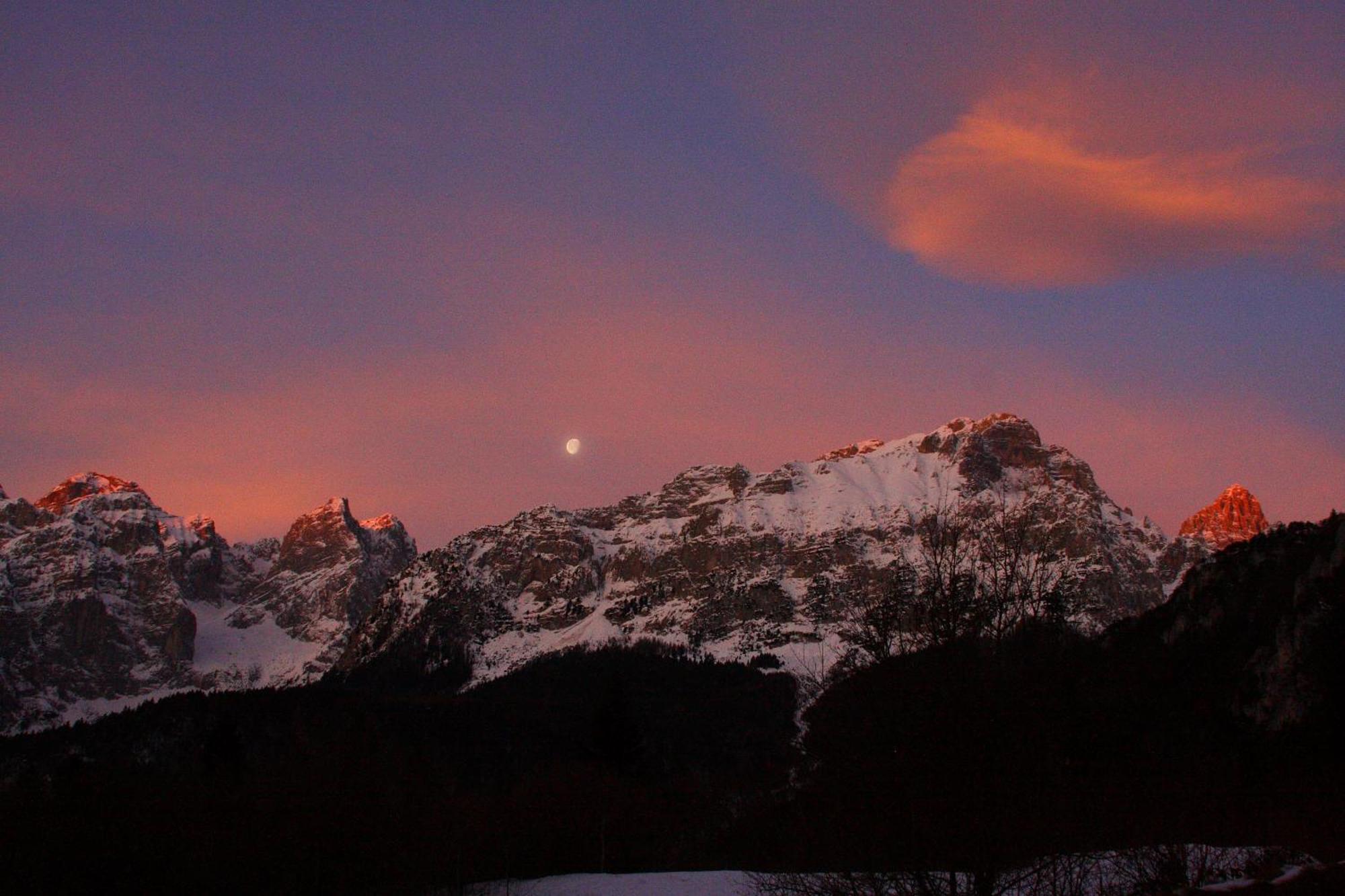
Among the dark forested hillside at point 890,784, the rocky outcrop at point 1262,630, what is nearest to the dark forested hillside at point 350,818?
the dark forested hillside at point 890,784

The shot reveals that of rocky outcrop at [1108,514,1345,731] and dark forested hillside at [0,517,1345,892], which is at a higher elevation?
rocky outcrop at [1108,514,1345,731]

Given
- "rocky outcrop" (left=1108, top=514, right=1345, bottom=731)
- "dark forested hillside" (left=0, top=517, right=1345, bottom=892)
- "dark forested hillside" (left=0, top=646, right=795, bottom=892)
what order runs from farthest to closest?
"rocky outcrop" (left=1108, top=514, right=1345, bottom=731)
"dark forested hillside" (left=0, top=646, right=795, bottom=892)
"dark forested hillside" (left=0, top=517, right=1345, bottom=892)

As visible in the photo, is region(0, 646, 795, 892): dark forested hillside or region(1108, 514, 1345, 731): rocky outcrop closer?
region(0, 646, 795, 892): dark forested hillside

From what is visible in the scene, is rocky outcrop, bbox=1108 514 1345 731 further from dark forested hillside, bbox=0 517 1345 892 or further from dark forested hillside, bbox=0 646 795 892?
dark forested hillside, bbox=0 646 795 892

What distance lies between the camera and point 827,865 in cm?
1855

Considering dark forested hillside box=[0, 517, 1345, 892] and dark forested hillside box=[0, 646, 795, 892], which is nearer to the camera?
dark forested hillside box=[0, 517, 1345, 892]

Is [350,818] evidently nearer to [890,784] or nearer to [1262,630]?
[890,784]

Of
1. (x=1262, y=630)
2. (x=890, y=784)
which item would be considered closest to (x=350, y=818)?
(x=890, y=784)

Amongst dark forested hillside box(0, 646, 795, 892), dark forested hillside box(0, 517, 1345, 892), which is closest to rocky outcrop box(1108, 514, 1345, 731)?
dark forested hillside box(0, 517, 1345, 892)

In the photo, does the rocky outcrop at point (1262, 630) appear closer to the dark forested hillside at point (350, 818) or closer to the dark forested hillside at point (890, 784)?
the dark forested hillside at point (890, 784)

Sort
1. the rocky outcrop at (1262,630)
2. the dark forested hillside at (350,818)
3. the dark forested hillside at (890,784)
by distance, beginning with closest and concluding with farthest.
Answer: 1. the dark forested hillside at (890,784)
2. the dark forested hillside at (350,818)
3. the rocky outcrop at (1262,630)

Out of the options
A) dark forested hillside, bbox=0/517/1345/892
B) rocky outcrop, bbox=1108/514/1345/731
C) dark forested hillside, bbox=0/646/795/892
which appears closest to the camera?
dark forested hillside, bbox=0/517/1345/892

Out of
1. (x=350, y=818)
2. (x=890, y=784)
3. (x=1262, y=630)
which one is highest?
(x=1262, y=630)

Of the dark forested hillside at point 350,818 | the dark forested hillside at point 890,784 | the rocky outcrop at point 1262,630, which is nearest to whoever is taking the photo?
the dark forested hillside at point 890,784
